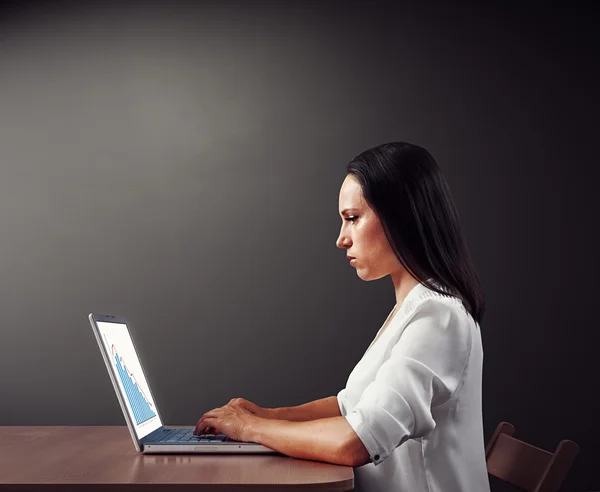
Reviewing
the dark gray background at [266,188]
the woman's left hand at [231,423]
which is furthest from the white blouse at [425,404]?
the dark gray background at [266,188]

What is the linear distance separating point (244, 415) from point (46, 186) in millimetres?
2184

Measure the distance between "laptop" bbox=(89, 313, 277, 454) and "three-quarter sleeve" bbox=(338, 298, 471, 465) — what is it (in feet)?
0.83

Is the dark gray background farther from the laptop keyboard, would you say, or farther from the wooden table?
the wooden table

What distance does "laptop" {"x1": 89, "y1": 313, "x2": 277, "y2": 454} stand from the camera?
4.36ft

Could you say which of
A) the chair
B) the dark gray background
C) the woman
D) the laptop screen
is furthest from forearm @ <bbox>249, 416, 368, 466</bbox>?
the dark gray background

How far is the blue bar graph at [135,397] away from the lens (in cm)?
142

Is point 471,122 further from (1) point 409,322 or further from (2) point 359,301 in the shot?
(1) point 409,322

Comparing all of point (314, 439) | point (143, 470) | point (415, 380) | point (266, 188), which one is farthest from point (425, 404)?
point (266, 188)

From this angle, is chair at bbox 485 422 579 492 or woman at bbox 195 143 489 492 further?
chair at bbox 485 422 579 492

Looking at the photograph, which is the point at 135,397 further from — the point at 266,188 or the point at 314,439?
A: the point at 266,188

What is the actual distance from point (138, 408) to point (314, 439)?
0.45 metres

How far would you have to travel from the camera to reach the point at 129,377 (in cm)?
153

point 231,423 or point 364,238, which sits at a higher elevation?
point 364,238

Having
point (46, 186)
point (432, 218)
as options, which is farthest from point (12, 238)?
point (432, 218)
